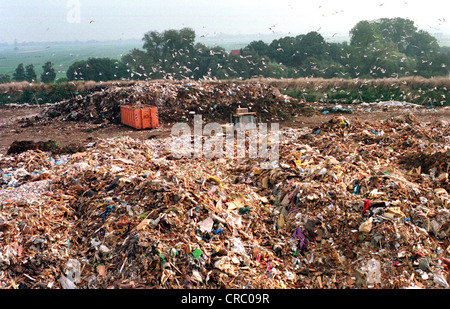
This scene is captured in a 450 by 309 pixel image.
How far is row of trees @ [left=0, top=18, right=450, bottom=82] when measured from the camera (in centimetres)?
3578

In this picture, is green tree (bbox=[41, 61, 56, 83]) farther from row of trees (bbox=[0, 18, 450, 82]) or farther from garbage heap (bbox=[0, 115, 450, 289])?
garbage heap (bbox=[0, 115, 450, 289])

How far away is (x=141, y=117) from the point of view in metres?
14.8

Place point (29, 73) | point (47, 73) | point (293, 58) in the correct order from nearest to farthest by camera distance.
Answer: point (47, 73) → point (29, 73) → point (293, 58)

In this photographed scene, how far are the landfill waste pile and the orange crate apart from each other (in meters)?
6.57

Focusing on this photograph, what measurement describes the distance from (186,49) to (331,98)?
2267 centimetres

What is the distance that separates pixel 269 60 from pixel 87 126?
25913mm

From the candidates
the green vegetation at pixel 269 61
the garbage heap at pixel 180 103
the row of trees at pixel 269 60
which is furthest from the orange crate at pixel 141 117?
the row of trees at pixel 269 60

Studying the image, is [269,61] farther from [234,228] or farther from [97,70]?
[234,228]

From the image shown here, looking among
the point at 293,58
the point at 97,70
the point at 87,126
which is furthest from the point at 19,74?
the point at 293,58

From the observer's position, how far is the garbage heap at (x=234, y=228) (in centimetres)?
467

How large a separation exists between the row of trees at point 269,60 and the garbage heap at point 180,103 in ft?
53.6

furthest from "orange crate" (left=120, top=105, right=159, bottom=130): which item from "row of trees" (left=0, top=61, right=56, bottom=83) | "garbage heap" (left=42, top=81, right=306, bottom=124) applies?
"row of trees" (left=0, top=61, right=56, bottom=83)

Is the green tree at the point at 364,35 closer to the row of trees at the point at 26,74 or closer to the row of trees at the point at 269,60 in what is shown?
the row of trees at the point at 269,60

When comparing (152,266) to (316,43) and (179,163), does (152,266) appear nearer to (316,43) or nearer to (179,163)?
(179,163)
